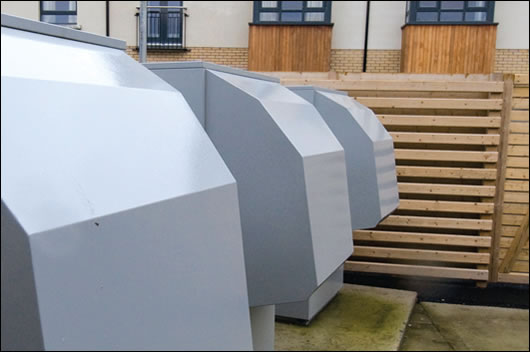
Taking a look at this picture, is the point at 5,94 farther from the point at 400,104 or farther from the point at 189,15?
the point at 189,15

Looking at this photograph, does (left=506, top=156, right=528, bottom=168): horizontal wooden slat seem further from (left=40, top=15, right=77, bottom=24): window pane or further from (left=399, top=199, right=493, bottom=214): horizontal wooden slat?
(left=40, top=15, right=77, bottom=24): window pane

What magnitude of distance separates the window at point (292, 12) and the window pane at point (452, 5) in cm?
245

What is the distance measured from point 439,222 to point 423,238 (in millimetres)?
292

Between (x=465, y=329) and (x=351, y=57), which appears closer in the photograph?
(x=465, y=329)

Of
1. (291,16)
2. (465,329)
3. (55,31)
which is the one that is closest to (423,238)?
(465,329)

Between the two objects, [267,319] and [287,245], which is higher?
[287,245]

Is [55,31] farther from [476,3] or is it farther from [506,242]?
[476,3]

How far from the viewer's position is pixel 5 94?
→ 3.69 ft

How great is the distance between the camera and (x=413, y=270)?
7.47 meters

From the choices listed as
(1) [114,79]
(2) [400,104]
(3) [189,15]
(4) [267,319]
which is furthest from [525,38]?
(1) [114,79]

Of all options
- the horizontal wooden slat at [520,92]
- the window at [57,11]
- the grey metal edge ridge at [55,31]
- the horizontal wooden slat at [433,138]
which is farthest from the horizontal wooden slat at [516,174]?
the window at [57,11]

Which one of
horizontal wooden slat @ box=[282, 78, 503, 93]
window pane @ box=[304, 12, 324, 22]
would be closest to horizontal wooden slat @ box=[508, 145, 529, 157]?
horizontal wooden slat @ box=[282, 78, 503, 93]

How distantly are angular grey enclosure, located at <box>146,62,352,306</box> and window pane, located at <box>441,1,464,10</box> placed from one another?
10.5 meters

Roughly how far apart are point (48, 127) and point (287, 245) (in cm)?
161
